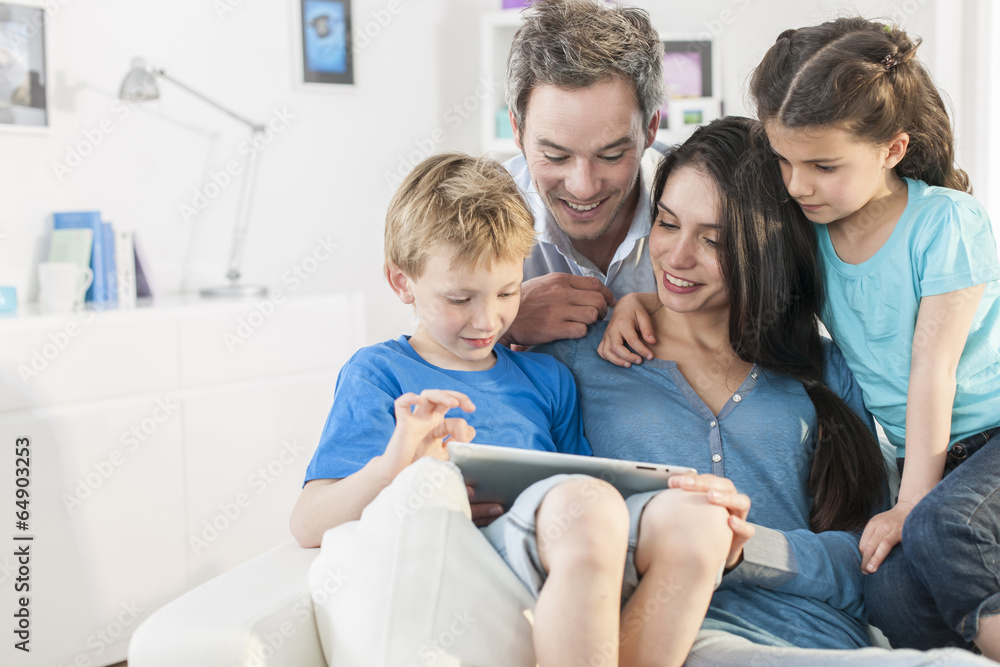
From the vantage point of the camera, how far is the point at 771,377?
139 centimetres


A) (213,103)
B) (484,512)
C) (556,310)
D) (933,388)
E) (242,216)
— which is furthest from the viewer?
(242,216)

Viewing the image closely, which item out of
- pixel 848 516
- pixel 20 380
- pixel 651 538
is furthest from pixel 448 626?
pixel 20 380

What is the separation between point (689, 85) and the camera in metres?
3.35

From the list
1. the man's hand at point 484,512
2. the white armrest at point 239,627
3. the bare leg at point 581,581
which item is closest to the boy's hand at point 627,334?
the man's hand at point 484,512

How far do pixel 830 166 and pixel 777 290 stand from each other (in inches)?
7.8

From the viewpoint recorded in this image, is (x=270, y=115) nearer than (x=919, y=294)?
No

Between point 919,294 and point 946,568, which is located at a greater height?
point 919,294

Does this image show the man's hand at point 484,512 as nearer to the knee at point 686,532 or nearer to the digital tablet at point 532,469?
the digital tablet at point 532,469

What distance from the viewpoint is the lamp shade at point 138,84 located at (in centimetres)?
260

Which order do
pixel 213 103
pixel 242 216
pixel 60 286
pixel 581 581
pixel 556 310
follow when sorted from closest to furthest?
1. pixel 581 581
2. pixel 556 310
3. pixel 60 286
4. pixel 213 103
5. pixel 242 216

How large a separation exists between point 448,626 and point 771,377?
74 cm

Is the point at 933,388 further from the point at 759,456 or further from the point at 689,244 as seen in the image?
the point at 689,244

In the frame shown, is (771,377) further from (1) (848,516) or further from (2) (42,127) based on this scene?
(2) (42,127)

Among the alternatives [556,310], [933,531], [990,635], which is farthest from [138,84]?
[990,635]
